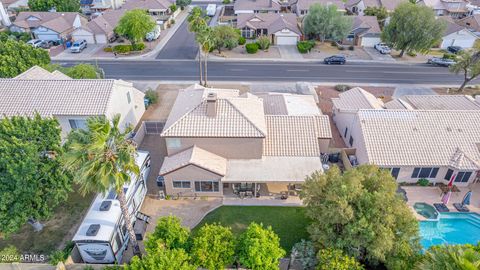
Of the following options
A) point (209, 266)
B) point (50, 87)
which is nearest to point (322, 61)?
point (50, 87)

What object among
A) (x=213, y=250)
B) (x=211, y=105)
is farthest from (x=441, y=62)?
(x=213, y=250)

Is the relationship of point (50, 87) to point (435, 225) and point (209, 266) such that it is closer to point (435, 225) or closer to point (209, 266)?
point (209, 266)

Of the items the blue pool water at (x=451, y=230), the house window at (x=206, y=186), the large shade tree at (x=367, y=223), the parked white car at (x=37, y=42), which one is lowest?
the blue pool water at (x=451, y=230)

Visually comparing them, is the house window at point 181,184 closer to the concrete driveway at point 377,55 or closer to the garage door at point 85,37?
the concrete driveway at point 377,55

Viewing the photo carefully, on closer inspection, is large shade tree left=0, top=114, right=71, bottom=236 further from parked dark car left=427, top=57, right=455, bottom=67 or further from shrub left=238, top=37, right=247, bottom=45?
parked dark car left=427, top=57, right=455, bottom=67

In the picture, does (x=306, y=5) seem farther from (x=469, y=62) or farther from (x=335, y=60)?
(x=469, y=62)

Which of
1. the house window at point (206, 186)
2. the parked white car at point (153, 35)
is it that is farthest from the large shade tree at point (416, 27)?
the parked white car at point (153, 35)
